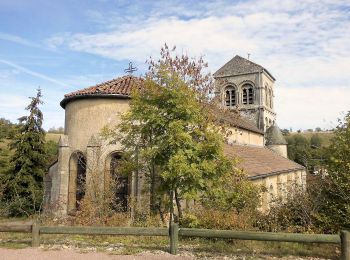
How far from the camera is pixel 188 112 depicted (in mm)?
10812

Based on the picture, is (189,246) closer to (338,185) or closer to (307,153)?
(338,185)

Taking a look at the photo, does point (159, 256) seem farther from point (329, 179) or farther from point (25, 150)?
point (25, 150)

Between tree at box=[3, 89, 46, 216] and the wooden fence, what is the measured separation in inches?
841

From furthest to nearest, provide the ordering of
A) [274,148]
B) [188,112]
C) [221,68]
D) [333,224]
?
1. [221,68]
2. [274,148]
3. [188,112]
4. [333,224]

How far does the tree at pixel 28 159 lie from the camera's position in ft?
95.5

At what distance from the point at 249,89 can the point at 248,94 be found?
1.77 feet

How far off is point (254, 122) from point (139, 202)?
2366 centimetres


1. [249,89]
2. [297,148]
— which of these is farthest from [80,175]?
[297,148]

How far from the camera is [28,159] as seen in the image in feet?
97.1

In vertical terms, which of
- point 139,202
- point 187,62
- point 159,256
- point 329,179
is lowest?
point 159,256

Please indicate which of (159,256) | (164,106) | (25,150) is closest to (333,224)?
(159,256)

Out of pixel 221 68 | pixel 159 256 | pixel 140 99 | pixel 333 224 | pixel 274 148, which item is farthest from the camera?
pixel 221 68

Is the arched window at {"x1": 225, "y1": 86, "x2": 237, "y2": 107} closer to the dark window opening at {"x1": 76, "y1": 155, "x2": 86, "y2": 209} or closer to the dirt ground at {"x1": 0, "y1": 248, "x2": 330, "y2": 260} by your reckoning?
the dark window opening at {"x1": 76, "y1": 155, "x2": 86, "y2": 209}

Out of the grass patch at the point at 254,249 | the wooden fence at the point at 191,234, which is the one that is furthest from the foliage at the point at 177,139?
the wooden fence at the point at 191,234
